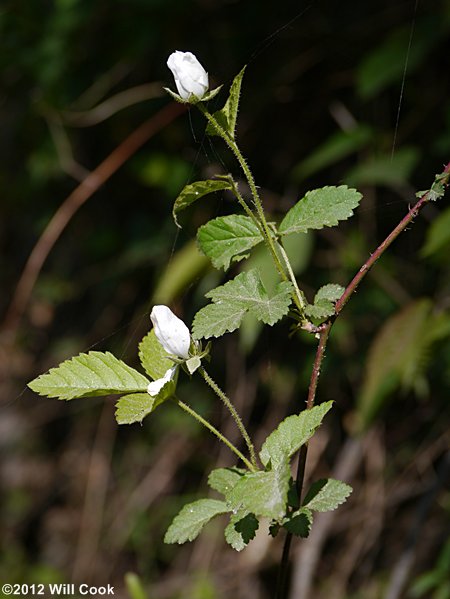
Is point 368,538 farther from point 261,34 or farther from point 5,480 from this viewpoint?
point 5,480

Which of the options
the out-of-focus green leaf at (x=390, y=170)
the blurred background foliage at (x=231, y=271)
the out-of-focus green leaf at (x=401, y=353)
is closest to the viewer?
the out-of-focus green leaf at (x=401, y=353)

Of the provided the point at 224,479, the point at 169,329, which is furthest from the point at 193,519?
the point at 169,329

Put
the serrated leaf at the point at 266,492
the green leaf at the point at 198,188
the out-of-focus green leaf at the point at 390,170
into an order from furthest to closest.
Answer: the out-of-focus green leaf at the point at 390,170
the green leaf at the point at 198,188
the serrated leaf at the point at 266,492

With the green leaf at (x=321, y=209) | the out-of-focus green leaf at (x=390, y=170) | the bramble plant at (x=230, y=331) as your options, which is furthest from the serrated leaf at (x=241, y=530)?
the out-of-focus green leaf at (x=390, y=170)

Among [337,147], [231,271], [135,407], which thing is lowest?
[135,407]

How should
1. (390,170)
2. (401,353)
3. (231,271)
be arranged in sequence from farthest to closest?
(231,271) → (390,170) → (401,353)

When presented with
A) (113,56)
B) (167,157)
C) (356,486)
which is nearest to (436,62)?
(167,157)

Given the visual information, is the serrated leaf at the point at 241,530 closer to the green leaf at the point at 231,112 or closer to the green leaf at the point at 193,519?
the green leaf at the point at 193,519

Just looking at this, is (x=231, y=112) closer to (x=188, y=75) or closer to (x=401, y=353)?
(x=188, y=75)
